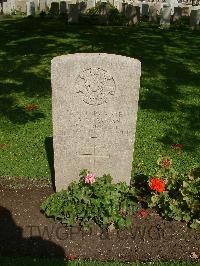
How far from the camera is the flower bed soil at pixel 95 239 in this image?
16.5ft

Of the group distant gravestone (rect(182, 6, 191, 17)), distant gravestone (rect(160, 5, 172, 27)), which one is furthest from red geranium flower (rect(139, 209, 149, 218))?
distant gravestone (rect(182, 6, 191, 17))

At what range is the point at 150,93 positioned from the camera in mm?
9906

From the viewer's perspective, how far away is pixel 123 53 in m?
13.2

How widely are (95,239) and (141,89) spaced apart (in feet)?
A: 18.1

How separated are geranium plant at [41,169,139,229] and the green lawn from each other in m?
0.60

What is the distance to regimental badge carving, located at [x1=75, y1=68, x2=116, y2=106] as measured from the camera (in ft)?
16.9

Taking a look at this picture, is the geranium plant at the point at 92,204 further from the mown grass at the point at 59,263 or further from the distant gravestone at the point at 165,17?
the distant gravestone at the point at 165,17

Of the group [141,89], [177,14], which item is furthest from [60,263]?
[177,14]

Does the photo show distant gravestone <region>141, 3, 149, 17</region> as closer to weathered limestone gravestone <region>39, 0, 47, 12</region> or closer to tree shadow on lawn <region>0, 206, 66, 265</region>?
weathered limestone gravestone <region>39, 0, 47, 12</region>

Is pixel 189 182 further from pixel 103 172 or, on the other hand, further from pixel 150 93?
pixel 150 93

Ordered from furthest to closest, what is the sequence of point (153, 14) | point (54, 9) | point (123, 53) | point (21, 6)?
1. point (21, 6)
2. point (54, 9)
3. point (153, 14)
4. point (123, 53)

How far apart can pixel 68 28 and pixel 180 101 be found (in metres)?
9.26

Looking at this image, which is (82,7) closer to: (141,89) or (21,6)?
(21,6)

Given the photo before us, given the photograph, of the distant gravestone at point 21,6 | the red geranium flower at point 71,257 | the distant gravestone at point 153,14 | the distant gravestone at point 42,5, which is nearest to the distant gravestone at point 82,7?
the distant gravestone at point 42,5
